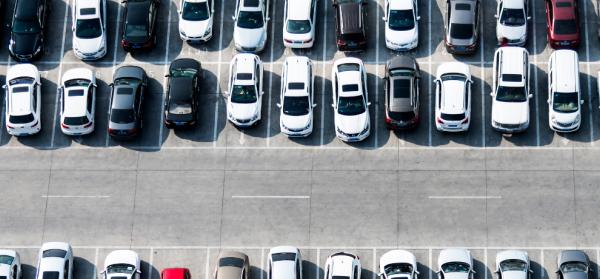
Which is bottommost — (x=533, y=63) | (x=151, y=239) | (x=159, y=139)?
(x=151, y=239)

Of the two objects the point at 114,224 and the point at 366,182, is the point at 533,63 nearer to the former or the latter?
the point at 366,182

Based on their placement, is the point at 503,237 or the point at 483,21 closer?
the point at 503,237

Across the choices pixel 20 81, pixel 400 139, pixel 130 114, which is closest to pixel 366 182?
pixel 400 139

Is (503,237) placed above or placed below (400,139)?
below

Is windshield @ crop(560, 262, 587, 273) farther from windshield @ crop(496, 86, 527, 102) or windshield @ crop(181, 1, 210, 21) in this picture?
windshield @ crop(181, 1, 210, 21)

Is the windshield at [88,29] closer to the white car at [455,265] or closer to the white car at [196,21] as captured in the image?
the white car at [196,21]

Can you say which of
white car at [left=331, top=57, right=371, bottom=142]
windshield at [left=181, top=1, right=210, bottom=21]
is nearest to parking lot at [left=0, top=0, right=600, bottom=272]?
white car at [left=331, top=57, right=371, bottom=142]

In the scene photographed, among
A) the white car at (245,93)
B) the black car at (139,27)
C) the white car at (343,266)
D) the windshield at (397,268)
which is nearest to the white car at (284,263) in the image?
the white car at (343,266)
